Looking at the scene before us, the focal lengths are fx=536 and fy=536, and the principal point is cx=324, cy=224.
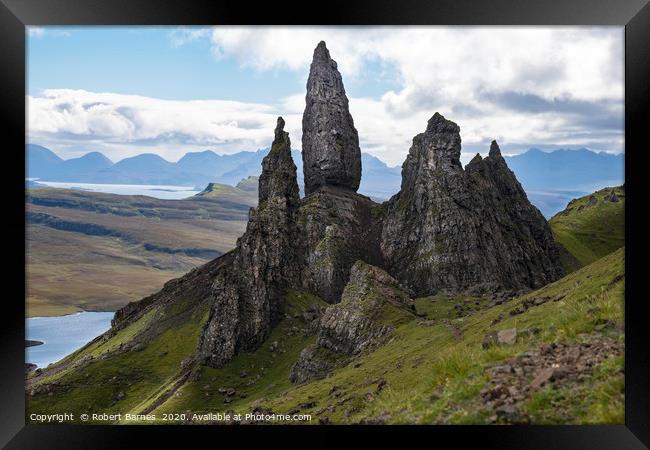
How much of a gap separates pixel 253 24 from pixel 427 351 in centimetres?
4140

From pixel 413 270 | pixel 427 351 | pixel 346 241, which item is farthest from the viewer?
pixel 346 241

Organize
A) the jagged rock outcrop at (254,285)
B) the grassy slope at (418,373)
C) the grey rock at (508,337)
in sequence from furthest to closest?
the jagged rock outcrop at (254,285) → the grey rock at (508,337) → the grassy slope at (418,373)

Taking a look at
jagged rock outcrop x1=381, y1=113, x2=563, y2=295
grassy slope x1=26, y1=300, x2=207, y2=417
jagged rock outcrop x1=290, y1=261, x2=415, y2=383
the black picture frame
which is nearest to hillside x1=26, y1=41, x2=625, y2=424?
jagged rock outcrop x1=290, y1=261, x2=415, y2=383

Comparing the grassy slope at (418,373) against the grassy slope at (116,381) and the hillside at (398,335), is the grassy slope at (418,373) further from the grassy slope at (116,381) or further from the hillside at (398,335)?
the grassy slope at (116,381)

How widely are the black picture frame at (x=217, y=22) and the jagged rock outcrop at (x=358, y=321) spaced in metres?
64.2

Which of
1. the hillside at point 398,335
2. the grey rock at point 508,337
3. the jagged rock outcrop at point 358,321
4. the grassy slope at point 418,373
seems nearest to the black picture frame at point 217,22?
the hillside at point 398,335

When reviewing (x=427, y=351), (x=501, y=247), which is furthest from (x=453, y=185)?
(x=427, y=351)

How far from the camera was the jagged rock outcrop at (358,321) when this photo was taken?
297 ft

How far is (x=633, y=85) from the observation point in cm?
2186

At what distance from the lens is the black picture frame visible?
2142cm

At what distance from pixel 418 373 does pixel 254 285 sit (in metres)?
129

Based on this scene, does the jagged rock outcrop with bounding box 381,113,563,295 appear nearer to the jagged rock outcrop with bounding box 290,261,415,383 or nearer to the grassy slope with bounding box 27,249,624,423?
the grassy slope with bounding box 27,249,624,423

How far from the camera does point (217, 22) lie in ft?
72.9

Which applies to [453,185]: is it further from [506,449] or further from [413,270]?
[506,449]
